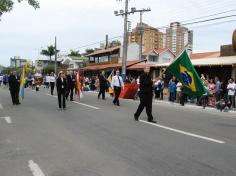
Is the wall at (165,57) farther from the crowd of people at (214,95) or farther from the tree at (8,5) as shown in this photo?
the tree at (8,5)

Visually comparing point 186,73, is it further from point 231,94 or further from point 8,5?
point 8,5

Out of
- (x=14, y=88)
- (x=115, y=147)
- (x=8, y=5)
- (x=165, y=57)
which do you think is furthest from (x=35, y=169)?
(x=165, y=57)

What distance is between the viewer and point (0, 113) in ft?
45.5

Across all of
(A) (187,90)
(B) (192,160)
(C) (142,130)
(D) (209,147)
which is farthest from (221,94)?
(B) (192,160)

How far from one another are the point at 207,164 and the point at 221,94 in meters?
14.2

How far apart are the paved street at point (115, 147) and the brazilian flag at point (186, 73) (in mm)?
1767

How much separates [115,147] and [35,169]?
211cm

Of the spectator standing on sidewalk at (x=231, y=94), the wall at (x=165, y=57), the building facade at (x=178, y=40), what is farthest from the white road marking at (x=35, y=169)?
the wall at (x=165, y=57)

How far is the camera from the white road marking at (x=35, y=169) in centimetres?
564

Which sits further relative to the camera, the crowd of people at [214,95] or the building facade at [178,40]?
the building facade at [178,40]

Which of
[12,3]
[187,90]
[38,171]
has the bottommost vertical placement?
[38,171]

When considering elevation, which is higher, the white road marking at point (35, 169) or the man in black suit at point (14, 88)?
the man in black suit at point (14, 88)

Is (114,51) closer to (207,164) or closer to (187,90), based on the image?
(187,90)

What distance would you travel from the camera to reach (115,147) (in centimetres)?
755
